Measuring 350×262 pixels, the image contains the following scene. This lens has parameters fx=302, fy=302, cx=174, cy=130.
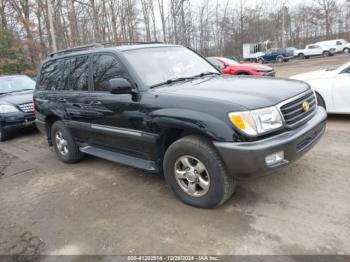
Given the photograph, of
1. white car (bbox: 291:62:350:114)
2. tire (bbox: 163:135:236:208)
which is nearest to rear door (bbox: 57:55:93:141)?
tire (bbox: 163:135:236:208)

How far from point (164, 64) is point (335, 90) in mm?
3995

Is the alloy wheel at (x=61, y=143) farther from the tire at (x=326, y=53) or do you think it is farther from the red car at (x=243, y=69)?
the tire at (x=326, y=53)

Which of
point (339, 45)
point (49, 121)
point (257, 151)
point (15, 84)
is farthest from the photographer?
point (339, 45)

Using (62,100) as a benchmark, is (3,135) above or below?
below

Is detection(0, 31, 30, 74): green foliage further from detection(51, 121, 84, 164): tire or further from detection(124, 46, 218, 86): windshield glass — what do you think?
detection(124, 46, 218, 86): windshield glass

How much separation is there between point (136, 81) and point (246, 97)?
139cm

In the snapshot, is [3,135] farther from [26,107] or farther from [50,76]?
[50,76]

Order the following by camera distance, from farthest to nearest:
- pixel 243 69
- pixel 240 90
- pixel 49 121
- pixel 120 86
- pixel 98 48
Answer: pixel 243 69 → pixel 49 121 → pixel 98 48 → pixel 120 86 → pixel 240 90

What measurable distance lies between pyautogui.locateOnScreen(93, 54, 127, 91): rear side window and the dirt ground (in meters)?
1.42

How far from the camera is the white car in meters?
6.09

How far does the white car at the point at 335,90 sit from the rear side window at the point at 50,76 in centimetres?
515

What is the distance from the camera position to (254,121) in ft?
9.44

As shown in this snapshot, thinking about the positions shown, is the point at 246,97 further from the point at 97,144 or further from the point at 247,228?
the point at 97,144

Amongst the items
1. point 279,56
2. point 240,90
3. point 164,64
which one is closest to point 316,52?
point 279,56
